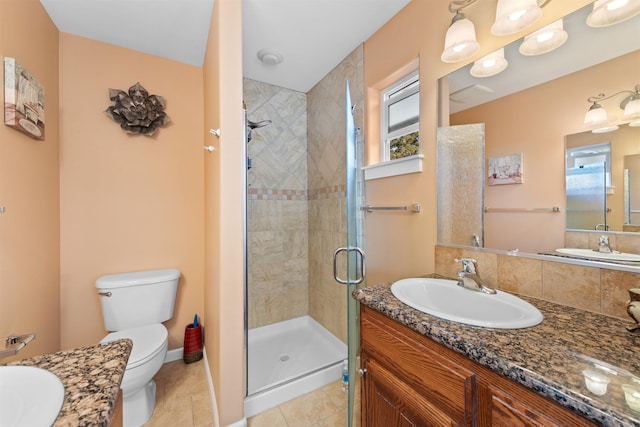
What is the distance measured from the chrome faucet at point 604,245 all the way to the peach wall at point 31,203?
7.86 feet

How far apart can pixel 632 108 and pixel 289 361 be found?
2.33 metres

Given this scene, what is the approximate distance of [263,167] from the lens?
7.95 ft

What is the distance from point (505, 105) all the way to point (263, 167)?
74.7 inches

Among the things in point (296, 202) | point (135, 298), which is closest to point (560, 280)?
point (296, 202)

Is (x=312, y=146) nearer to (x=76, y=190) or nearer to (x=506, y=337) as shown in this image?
(x=76, y=190)

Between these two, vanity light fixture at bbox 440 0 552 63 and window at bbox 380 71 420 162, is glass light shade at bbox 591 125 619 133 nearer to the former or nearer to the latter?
vanity light fixture at bbox 440 0 552 63

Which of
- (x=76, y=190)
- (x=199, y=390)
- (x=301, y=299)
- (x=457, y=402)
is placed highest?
(x=76, y=190)

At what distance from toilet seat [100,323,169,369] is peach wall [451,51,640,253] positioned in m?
1.88

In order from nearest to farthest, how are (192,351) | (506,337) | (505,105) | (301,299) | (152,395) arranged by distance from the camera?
1. (506,337)
2. (505,105)
3. (152,395)
4. (192,351)
5. (301,299)

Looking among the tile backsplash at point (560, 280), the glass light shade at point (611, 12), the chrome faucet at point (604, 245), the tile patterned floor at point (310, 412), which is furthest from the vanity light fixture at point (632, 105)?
the tile patterned floor at point (310, 412)

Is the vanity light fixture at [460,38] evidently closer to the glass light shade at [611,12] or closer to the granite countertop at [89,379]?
the glass light shade at [611,12]

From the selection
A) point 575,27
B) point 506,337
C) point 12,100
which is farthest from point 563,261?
point 12,100

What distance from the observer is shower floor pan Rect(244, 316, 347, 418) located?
5.21 feet

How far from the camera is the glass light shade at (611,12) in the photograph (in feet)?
2.63
